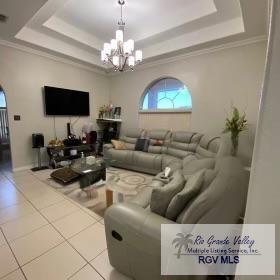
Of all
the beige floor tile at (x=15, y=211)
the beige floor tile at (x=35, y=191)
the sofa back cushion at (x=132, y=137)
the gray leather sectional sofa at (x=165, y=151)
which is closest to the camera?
the beige floor tile at (x=15, y=211)

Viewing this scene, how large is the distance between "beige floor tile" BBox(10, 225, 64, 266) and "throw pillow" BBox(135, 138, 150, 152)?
264cm

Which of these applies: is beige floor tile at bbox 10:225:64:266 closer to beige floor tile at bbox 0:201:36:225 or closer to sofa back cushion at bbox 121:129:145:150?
beige floor tile at bbox 0:201:36:225

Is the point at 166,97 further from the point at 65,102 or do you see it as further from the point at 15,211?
the point at 15,211

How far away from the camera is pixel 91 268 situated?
4.99 ft

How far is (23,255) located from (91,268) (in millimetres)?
722

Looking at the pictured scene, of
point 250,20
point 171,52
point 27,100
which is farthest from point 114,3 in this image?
point 27,100

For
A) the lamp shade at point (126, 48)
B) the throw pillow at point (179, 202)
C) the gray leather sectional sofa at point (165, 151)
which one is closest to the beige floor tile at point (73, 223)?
the throw pillow at point (179, 202)

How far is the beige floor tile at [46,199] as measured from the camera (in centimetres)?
254

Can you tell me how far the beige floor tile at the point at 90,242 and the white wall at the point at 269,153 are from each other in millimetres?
1597

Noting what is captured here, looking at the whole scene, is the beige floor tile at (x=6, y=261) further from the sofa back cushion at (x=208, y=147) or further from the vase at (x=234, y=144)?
the vase at (x=234, y=144)

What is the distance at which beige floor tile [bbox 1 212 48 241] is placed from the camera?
1920mm

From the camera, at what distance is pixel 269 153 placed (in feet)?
1.72

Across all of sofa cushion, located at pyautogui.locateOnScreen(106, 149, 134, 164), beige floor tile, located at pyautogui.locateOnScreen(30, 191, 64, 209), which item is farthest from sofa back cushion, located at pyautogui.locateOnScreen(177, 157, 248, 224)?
sofa cushion, located at pyautogui.locateOnScreen(106, 149, 134, 164)

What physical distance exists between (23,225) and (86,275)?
117cm
